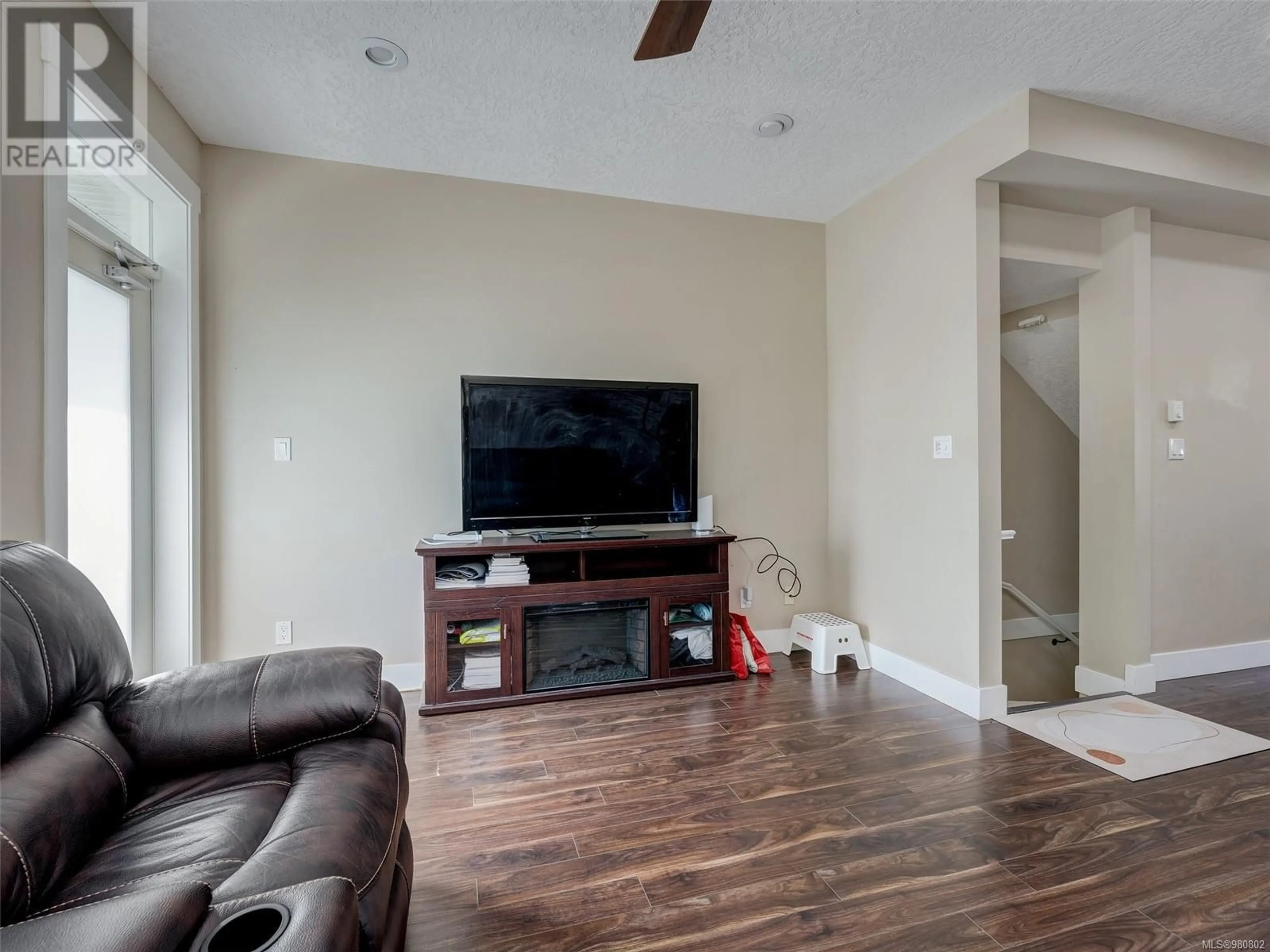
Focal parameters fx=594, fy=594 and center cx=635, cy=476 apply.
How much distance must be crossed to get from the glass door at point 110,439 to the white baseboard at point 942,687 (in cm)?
353

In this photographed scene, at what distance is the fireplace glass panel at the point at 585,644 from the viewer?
291cm

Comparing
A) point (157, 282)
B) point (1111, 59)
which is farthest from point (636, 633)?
Answer: point (1111, 59)

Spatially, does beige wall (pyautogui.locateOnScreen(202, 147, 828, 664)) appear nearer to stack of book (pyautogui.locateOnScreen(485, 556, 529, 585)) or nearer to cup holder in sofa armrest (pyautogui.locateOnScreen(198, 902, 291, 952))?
stack of book (pyautogui.locateOnScreen(485, 556, 529, 585))

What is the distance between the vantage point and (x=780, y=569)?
365 cm

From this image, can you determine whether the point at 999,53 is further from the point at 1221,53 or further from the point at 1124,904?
the point at 1124,904

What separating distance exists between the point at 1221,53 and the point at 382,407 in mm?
3714

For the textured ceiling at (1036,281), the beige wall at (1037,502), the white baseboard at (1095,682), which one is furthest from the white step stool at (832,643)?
the textured ceiling at (1036,281)

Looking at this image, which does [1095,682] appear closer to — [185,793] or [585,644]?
[585,644]

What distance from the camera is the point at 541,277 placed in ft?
10.6

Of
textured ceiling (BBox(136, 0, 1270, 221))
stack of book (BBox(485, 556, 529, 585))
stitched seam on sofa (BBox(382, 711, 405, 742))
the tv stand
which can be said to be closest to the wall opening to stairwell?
textured ceiling (BBox(136, 0, 1270, 221))

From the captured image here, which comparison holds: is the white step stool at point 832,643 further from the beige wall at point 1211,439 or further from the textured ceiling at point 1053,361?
the textured ceiling at point 1053,361

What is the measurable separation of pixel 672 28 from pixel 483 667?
8.34 ft

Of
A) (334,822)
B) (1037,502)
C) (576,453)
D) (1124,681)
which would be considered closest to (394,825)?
(334,822)

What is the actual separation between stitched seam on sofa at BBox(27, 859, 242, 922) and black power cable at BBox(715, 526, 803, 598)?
2.92 metres
